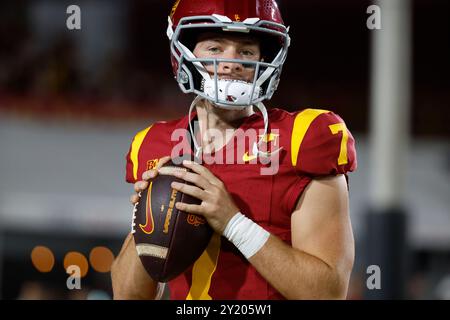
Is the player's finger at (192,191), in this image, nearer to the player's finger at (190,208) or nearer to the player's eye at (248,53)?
the player's finger at (190,208)

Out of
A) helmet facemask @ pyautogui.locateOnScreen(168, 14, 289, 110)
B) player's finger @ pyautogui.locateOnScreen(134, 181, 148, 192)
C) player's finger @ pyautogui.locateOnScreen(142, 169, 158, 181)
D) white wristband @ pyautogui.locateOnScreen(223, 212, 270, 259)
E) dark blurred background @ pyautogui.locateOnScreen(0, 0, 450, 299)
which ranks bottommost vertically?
dark blurred background @ pyautogui.locateOnScreen(0, 0, 450, 299)

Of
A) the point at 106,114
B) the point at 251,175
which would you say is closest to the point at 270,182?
the point at 251,175

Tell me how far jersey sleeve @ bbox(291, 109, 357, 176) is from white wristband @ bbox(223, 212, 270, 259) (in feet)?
0.65

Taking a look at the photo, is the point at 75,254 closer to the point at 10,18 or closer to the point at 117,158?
the point at 117,158

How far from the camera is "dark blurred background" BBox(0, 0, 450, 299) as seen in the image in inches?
312

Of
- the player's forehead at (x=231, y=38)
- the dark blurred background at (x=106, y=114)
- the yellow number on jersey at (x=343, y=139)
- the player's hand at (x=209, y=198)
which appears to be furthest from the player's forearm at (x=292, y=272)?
the dark blurred background at (x=106, y=114)

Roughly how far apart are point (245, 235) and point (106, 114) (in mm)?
6511

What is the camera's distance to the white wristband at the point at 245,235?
1.90 m

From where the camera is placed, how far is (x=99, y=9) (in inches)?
359

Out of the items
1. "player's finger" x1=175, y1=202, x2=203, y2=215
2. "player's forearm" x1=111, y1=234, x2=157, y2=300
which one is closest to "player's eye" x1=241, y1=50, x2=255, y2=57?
"player's finger" x1=175, y1=202, x2=203, y2=215

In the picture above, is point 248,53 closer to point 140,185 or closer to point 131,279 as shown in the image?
point 140,185

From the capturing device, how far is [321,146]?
6.53 ft

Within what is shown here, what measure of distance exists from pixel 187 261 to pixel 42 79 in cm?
666

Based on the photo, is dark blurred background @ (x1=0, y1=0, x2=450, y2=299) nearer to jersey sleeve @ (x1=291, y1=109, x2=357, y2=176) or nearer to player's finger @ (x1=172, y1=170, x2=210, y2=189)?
jersey sleeve @ (x1=291, y1=109, x2=357, y2=176)
